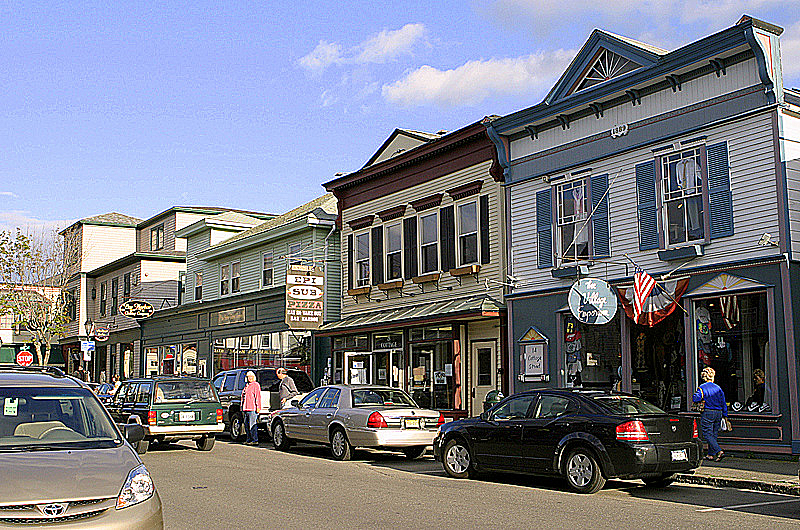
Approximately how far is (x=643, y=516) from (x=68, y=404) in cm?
651

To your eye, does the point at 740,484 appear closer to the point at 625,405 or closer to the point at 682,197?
the point at 625,405

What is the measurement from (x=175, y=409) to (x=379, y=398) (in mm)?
4730

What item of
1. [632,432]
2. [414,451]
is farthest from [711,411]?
[414,451]

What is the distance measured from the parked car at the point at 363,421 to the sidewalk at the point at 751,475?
5297mm

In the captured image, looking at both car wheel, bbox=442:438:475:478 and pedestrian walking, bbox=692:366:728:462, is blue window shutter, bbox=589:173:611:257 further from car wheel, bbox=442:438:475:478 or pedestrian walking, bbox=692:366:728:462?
car wheel, bbox=442:438:475:478

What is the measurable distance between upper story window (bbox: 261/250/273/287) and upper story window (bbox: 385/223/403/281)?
7.35m

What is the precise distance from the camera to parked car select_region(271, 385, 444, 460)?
16688 millimetres

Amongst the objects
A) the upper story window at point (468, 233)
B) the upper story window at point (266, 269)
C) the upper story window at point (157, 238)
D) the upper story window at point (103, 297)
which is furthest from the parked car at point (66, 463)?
the upper story window at point (103, 297)

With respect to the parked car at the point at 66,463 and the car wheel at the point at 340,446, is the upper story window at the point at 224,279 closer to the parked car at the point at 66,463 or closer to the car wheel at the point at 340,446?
the car wheel at the point at 340,446

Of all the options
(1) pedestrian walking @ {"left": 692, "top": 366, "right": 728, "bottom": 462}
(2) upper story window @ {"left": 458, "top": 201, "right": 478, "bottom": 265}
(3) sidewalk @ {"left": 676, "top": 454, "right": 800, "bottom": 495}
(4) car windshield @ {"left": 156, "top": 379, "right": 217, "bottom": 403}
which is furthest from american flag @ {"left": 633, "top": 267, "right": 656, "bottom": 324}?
(4) car windshield @ {"left": 156, "top": 379, "right": 217, "bottom": 403}

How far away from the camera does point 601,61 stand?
19203 millimetres

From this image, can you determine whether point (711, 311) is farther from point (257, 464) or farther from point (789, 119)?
point (257, 464)

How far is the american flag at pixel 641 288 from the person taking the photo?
1711 cm

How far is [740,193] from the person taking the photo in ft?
53.1
